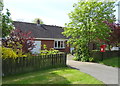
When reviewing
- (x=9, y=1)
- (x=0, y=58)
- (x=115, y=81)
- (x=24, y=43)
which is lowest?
(x=115, y=81)

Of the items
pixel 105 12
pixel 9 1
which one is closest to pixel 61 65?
pixel 9 1

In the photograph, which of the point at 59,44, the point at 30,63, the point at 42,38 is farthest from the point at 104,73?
the point at 59,44

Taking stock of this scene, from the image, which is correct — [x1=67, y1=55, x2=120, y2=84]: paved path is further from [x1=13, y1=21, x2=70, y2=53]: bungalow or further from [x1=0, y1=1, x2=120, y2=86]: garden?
[x1=13, y1=21, x2=70, y2=53]: bungalow

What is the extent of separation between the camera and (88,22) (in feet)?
37.6

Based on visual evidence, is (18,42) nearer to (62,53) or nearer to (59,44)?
(62,53)

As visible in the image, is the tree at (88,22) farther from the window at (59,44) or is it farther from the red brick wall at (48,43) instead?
the window at (59,44)

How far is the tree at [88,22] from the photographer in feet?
36.7

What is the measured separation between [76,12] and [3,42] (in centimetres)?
775

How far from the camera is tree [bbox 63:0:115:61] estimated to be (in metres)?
11.2

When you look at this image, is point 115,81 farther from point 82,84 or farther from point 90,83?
point 82,84

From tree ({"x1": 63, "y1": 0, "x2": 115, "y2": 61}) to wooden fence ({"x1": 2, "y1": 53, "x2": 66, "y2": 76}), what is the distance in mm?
3934

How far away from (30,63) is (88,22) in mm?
7228

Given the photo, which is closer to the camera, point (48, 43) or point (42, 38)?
point (42, 38)

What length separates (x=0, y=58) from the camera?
5.89 m
